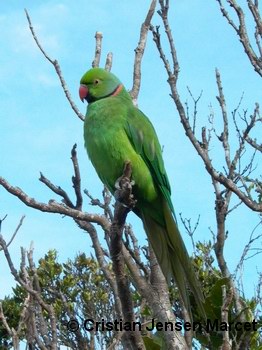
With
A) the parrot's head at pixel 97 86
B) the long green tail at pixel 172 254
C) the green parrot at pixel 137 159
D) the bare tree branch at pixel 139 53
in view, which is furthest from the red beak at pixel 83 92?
the long green tail at pixel 172 254

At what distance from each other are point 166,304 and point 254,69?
1.66 meters

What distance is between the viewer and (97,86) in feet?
13.9

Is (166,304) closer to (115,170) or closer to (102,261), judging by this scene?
(102,261)

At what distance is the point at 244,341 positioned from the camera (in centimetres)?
427

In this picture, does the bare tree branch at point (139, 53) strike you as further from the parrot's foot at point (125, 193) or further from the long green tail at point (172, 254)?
the parrot's foot at point (125, 193)

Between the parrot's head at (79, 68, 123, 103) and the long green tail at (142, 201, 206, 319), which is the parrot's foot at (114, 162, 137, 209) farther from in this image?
the parrot's head at (79, 68, 123, 103)

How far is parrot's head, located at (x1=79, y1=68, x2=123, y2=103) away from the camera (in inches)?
167

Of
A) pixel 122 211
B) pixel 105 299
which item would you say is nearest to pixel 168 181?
pixel 122 211

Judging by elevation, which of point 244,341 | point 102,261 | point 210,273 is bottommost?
point 244,341

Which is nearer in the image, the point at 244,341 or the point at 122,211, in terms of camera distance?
the point at 122,211

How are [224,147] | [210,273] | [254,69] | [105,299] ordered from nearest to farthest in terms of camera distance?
[254,69]
[224,147]
[210,273]
[105,299]

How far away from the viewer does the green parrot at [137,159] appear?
149 inches

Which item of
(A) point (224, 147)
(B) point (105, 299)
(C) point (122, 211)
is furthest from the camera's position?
(B) point (105, 299)

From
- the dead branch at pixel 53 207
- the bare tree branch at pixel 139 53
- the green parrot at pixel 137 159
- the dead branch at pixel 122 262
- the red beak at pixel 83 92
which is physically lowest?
the dead branch at pixel 122 262
